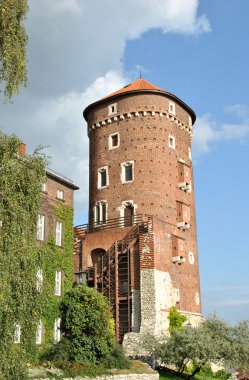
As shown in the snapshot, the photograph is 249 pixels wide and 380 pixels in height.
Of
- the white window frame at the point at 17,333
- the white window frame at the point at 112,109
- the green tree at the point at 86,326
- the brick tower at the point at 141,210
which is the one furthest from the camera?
the white window frame at the point at 112,109

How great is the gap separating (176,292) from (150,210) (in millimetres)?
6174

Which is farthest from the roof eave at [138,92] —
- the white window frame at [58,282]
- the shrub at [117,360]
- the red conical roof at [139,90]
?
the shrub at [117,360]

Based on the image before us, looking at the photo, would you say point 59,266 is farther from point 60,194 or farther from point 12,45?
point 12,45

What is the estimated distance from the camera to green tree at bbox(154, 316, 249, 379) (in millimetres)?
27031

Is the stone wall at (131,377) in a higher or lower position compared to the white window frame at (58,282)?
lower

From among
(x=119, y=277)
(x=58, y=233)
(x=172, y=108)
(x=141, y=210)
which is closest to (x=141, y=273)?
(x=119, y=277)

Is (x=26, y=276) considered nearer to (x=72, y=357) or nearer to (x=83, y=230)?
(x=72, y=357)

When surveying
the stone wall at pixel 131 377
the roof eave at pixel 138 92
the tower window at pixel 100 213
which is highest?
the roof eave at pixel 138 92

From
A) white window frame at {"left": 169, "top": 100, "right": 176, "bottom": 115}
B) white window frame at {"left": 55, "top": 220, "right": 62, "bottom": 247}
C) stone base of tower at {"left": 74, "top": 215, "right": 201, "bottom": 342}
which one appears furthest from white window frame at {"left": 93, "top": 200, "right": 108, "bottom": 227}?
white window frame at {"left": 169, "top": 100, "right": 176, "bottom": 115}

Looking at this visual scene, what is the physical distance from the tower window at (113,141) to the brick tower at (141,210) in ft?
0.26

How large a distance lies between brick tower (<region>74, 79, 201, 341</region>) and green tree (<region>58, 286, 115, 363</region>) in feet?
30.0

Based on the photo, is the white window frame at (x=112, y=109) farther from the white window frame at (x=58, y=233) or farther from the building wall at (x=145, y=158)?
the white window frame at (x=58, y=233)

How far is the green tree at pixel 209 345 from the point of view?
27031 millimetres

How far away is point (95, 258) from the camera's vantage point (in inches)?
1529
